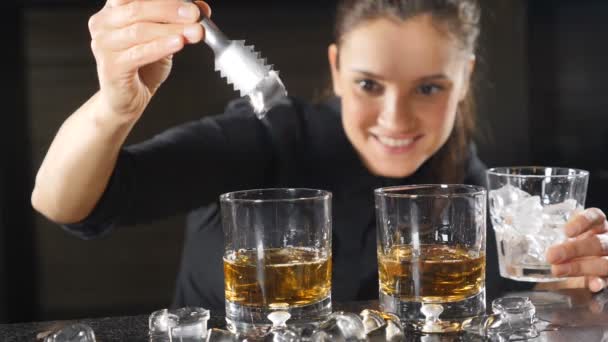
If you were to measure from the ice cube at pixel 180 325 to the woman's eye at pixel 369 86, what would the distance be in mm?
1062

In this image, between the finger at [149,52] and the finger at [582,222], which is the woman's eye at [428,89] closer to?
the finger at [582,222]

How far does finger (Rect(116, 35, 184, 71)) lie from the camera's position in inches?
38.3

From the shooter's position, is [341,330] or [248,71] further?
[248,71]

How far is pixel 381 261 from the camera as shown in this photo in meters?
0.84

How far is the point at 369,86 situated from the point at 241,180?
38cm

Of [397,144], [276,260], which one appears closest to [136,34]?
[276,260]

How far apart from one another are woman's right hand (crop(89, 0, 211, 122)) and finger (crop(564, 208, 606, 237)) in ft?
1.79

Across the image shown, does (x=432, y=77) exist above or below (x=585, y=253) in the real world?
above

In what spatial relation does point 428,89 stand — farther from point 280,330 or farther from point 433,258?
point 280,330

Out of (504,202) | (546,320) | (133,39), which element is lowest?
(546,320)

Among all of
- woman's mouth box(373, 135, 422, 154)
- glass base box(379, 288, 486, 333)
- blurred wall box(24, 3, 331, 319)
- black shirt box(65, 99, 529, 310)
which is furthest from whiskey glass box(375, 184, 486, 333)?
blurred wall box(24, 3, 331, 319)

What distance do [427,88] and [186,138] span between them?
0.60 m

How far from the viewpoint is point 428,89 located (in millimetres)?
1819

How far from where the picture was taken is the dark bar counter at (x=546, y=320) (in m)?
0.80
